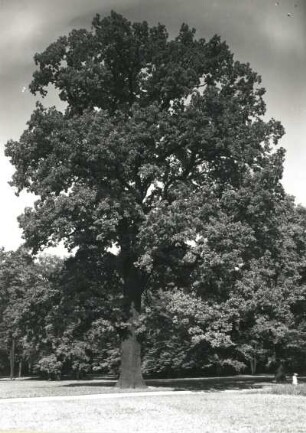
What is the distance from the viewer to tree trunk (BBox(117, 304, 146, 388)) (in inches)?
1118

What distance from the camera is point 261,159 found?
92.4ft

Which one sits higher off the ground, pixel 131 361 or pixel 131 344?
pixel 131 344

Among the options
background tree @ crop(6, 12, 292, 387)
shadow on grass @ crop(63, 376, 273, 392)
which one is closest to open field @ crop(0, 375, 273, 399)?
shadow on grass @ crop(63, 376, 273, 392)

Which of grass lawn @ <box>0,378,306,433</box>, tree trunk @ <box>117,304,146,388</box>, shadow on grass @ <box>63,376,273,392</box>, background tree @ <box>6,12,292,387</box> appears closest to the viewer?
grass lawn @ <box>0,378,306,433</box>

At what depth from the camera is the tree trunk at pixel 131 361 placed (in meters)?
28.4

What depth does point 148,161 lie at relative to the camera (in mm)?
28047

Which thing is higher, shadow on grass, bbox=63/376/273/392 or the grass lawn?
the grass lawn

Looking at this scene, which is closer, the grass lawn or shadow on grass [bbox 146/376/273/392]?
the grass lawn

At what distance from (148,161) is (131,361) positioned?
9772mm

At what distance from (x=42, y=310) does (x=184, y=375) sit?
31.2 metres

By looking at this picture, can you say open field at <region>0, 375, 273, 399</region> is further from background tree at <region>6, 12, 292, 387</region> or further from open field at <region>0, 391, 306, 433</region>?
open field at <region>0, 391, 306, 433</region>

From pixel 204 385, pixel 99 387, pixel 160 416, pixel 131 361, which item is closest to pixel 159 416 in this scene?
pixel 160 416

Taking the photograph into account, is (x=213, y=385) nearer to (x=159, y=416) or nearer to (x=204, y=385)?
(x=204, y=385)

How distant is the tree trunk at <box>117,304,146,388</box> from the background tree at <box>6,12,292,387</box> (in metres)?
0.05
